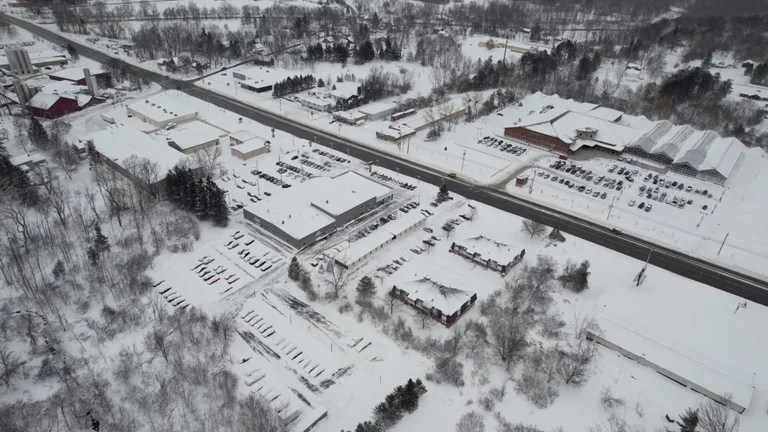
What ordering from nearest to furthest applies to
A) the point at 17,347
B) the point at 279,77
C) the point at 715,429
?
1. the point at 715,429
2. the point at 17,347
3. the point at 279,77

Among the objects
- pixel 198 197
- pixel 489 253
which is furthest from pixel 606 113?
pixel 198 197

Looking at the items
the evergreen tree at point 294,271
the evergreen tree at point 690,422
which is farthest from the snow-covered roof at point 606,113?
the evergreen tree at point 294,271

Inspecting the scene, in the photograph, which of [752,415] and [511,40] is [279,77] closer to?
[511,40]

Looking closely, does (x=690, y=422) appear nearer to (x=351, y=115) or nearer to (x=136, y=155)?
(x=136, y=155)

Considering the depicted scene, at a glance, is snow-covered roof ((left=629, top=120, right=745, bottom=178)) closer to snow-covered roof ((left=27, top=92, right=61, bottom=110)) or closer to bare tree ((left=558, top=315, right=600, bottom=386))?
bare tree ((left=558, top=315, right=600, bottom=386))

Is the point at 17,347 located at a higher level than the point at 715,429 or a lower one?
lower

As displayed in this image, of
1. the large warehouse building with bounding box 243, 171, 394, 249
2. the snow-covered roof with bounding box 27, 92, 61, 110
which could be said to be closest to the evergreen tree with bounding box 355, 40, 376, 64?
the snow-covered roof with bounding box 27, 92, 61, 110

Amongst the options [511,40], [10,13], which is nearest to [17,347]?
[511,40]
